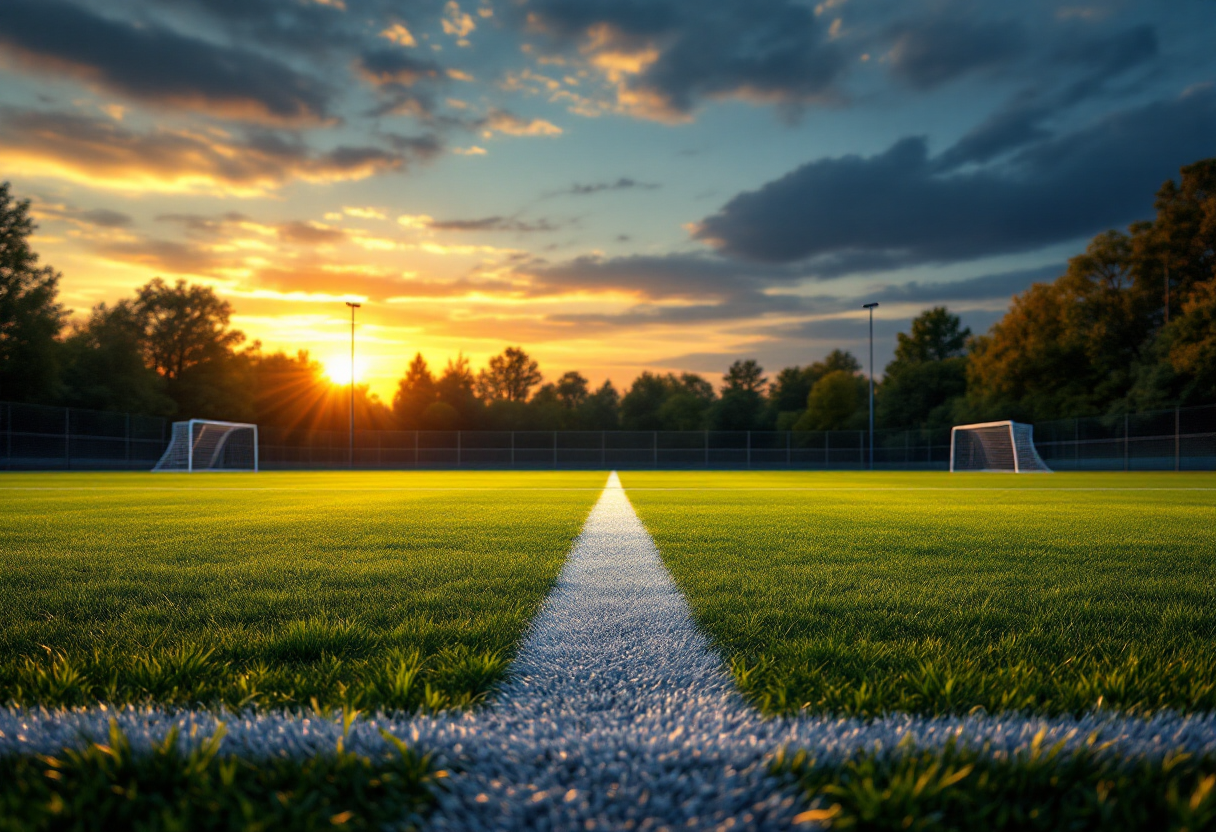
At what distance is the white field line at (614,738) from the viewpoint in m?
1.04

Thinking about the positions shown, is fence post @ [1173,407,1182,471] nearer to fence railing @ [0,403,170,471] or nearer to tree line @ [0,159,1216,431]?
tree line @ [0,159,1216,431]

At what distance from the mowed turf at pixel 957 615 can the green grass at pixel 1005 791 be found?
0.28 meters

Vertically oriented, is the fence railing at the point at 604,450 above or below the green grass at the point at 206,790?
below

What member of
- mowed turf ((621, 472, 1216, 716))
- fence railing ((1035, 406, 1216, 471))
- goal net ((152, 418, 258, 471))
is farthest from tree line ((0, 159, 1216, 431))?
mowed turf ((621, 472, 1216, 716))

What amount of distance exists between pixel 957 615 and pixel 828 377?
6287 centimetres

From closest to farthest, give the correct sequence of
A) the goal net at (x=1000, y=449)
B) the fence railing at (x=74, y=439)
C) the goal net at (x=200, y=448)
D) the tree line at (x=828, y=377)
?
the fence railing at (x=74, y=439), the goal net at (x=200, y=448), the goal net at (x=1000, y=449), the tree line at (x=828, y=377)

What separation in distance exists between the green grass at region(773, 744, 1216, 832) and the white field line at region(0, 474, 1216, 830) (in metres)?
0.05

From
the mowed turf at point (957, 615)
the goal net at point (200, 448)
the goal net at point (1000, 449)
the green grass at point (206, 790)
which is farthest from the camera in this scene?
the goal net at point (1000, 449)

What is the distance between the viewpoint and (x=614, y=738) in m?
1.33

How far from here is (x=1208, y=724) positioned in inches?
54.7

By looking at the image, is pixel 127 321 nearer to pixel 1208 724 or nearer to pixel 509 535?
pixel 509 535

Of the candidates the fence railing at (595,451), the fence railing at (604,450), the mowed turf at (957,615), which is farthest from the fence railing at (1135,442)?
the mowed turf at (957,615)

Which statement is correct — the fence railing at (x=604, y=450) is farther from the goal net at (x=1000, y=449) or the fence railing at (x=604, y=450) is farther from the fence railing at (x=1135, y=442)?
the goal net at (x=1000, y=449)

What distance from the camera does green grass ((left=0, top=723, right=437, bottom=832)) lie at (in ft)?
3.25
